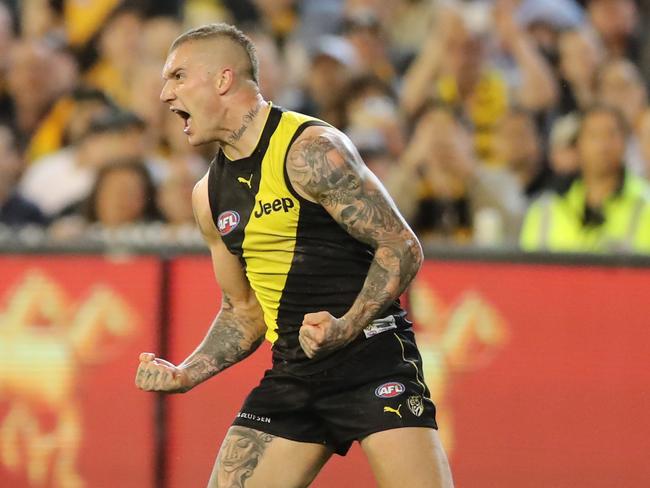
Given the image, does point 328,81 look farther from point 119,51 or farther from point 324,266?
point 324,266

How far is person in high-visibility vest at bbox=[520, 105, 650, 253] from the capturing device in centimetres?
712

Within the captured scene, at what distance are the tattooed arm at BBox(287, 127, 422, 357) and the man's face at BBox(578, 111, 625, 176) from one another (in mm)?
2928

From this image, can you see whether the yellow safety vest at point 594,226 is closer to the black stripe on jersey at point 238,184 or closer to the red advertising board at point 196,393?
the red advertising board at point 196,393

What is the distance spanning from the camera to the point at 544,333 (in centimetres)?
654

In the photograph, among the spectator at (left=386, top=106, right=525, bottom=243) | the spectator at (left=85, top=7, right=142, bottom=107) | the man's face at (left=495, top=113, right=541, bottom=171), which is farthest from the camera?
the spectator at (left=85, top=7, right=142, bottom=107)

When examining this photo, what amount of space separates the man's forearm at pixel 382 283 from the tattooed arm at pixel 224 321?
28.9 inches

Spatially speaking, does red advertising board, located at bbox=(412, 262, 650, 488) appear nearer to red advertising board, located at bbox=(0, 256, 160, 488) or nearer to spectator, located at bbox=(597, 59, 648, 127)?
red advertising board, located at bbox=(0, 256, 160, 488)

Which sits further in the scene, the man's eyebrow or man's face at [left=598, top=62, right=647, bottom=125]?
man's face at [left=598, top=62, right=647, bottom=125]

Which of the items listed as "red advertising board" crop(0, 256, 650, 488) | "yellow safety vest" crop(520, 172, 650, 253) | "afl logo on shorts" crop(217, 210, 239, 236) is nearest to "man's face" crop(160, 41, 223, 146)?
"afl logo on shorts" crop(217, 210, 239, 236)

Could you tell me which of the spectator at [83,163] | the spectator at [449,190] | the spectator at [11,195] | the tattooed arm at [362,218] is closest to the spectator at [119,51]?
the spectator at [11,195]

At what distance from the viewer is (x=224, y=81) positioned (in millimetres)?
4805

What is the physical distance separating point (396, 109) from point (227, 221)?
14.3 ft

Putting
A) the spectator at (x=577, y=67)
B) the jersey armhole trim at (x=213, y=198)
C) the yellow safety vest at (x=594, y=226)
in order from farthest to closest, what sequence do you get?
the spectator at (x=577, y=67)
the yellow safety vest at (x=594, y=226)
the jersey armhole trim at (x=213, y=198)

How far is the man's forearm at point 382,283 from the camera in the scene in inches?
179
